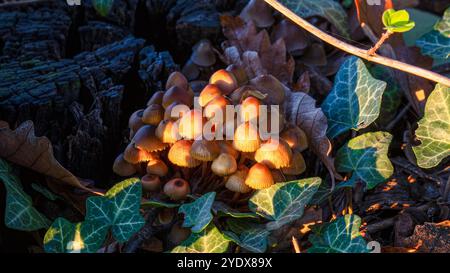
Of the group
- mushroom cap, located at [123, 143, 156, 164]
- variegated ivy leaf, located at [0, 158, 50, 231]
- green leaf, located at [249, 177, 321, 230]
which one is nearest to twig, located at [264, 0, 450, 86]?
green leaf, located at [249, 177, 321, 230]

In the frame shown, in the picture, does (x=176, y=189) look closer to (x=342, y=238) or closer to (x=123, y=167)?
(x=123, y=167)

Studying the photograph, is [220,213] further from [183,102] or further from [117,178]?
[117,178]

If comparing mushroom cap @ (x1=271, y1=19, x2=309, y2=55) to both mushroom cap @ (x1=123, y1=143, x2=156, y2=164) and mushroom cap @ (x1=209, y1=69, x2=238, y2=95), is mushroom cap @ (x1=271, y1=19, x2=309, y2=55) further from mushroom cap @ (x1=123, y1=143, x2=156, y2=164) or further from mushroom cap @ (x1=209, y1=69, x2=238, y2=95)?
mushroom cap @ (x1=123, y1=143, x2=156, y2=164)

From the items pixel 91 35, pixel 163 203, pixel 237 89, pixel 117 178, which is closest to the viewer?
pixel 163 203

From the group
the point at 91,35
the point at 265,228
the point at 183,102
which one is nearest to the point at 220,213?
the point at 265,228

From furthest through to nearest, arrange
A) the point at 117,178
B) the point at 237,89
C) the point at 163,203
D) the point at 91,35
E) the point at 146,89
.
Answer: the point at 91,35 → the point at 146,89 → the point at 117,178 → the point at 237,89 → the point at 163,203

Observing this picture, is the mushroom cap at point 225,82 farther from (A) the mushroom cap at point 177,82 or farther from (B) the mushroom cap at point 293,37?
(B) the mushroom cap at point 293,37

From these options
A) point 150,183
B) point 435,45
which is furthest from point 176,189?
point 435,45
